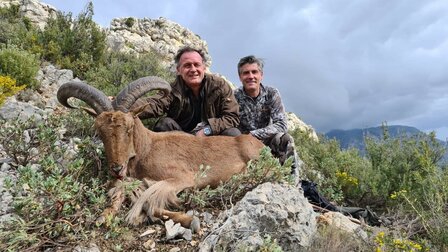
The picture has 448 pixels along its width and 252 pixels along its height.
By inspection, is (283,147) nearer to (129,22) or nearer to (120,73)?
(120,73)

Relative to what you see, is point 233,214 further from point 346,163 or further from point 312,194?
point 346,163

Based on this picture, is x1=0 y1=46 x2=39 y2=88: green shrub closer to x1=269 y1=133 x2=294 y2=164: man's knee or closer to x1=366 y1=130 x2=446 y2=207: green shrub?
Answer: x1=269 y1=133 x2=294 y2=164: man's knee

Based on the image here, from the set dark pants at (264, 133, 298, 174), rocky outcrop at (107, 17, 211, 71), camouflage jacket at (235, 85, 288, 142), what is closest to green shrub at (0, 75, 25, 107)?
camouflage jacket at (235, 85, 288, 142)

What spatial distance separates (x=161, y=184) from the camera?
14.9 feet

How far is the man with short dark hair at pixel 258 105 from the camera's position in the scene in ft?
21.0

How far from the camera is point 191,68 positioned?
20.7 ft

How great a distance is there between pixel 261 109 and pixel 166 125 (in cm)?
183

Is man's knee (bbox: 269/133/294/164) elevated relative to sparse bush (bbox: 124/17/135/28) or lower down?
lower down

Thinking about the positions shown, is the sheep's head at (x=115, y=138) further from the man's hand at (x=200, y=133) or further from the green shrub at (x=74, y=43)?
the green shrub at (x=74, y=43)

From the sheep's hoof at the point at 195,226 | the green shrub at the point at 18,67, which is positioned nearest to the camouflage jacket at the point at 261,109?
the sheep's hoof at the point at 195,226

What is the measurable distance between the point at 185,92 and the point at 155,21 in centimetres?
2674

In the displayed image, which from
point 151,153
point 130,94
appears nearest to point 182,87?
point 130,94

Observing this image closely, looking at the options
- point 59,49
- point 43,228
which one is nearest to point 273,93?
point 43,228

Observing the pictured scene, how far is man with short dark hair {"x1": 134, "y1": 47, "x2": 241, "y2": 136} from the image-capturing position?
6.25m
